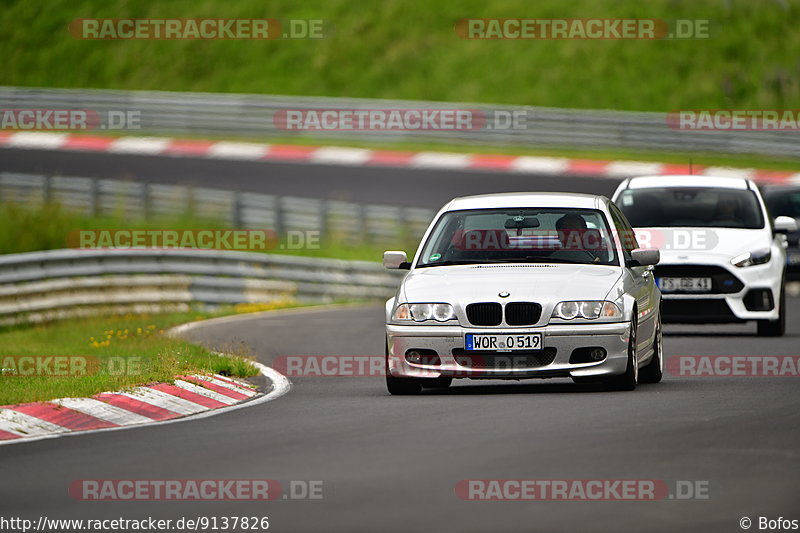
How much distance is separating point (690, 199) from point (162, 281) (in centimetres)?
897

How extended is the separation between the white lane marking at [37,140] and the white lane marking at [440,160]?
869 centimetres

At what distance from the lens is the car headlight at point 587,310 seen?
11.8 m

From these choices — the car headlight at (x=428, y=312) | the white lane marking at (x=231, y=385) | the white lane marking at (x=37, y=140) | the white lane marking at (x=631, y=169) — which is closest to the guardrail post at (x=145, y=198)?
the white lane marking at (x=37, y=140)

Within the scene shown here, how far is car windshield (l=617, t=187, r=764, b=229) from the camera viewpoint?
18.2 metres

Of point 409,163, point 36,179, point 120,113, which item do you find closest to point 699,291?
point 36,179

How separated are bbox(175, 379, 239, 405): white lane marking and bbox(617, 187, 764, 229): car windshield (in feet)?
23.4

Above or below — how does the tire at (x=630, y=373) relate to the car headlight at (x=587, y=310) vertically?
below

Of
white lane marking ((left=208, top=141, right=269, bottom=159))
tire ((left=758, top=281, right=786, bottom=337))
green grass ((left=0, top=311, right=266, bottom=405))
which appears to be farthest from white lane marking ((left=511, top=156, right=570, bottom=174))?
tire ((left=758, top=281, right=786, bottom=337))

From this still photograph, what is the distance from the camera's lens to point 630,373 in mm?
12109

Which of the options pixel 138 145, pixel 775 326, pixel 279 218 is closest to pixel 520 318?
pixel 775 326

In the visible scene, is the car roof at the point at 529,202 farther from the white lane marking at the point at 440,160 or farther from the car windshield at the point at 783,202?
the white lane marking at the point at 440,160

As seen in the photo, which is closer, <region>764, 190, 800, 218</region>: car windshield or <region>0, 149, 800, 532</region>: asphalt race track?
<region>0, 149, 800, 532</region>: asphalt race track

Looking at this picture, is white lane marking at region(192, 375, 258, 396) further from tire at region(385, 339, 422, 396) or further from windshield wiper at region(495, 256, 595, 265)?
windshield wiper at region(495, 256, 595, 265)

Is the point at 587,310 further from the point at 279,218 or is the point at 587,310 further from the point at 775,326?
the point at 279,218
